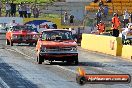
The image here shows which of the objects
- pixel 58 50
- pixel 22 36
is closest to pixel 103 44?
pixel 22 36

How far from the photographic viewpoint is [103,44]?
2812 centimetres

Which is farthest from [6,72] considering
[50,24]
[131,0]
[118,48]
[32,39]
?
[131,0]

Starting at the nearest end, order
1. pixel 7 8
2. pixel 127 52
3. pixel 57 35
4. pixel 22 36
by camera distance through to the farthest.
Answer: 1. pixel 57 35
2. pixel 127 52
3. pixel 22 36
4. pixel 7 8

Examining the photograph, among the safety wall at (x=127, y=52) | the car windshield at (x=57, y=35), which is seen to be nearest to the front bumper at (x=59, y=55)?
the car windshield at (x=57, y=35)

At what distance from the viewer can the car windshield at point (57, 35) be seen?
19.7 m

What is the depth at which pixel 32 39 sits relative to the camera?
3203 cm

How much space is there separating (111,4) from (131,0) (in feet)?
12.6

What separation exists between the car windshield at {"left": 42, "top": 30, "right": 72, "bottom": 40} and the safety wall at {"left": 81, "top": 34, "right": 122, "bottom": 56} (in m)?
6.40

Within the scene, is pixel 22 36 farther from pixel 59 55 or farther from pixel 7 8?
pixel 59 55

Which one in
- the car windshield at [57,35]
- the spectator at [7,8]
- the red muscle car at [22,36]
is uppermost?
the car windshield at [57,35]

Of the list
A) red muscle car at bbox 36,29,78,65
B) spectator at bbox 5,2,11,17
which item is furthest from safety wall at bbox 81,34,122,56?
spectator at bbox 5,2,11,17

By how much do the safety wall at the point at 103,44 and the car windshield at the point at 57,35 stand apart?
6405mm

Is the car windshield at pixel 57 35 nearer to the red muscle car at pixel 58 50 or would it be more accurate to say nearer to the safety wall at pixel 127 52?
the red muscle car at pixel 58 50

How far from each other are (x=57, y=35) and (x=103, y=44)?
8.71 metres
